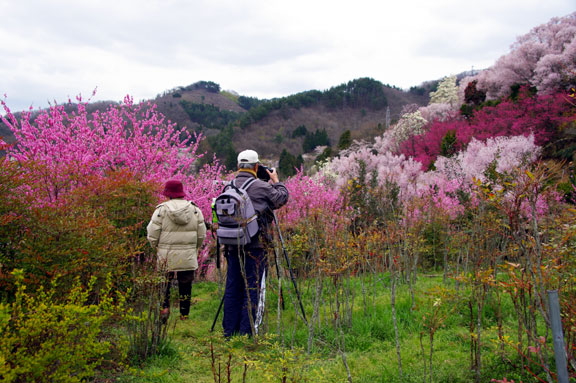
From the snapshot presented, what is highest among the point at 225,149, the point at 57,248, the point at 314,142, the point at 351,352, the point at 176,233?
the point at 314,142

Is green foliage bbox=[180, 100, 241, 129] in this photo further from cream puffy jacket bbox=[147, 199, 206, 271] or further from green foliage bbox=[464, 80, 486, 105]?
cream puffy jacket bbox=[147, 199, 206, 271]

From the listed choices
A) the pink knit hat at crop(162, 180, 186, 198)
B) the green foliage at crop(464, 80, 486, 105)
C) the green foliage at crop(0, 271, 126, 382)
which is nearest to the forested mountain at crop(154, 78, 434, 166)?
the green foliage at crop(464, 80, 486, 105)

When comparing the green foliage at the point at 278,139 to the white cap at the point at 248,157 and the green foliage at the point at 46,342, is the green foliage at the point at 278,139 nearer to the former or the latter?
the white cap at the point at 248,157

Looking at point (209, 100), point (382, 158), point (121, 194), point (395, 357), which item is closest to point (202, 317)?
point (121, 194)

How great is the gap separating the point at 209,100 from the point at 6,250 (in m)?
113

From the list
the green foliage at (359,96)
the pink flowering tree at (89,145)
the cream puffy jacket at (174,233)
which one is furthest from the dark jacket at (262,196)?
the green foliage at (359,96)

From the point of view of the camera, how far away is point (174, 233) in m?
4.22

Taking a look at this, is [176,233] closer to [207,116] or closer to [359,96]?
[207,116]

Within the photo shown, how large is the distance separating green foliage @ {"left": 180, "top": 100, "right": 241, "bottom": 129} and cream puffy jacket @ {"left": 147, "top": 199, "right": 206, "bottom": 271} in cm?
7350

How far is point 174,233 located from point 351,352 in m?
2.29

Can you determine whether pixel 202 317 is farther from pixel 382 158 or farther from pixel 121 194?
pixel 382 158

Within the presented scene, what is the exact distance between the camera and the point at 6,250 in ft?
8.18

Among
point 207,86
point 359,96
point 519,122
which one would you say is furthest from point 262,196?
point 207,86

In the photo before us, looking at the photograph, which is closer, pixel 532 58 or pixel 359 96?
pixel 532 58
